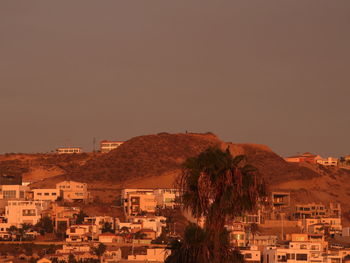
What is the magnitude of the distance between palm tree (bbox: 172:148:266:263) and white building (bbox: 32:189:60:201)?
293 feet

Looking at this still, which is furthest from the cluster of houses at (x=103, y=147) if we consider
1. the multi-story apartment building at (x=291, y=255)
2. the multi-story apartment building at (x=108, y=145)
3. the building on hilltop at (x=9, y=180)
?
the multi-story apartment building at (x=291, y=255)

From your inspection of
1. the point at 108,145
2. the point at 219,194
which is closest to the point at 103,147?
the point at 108,145

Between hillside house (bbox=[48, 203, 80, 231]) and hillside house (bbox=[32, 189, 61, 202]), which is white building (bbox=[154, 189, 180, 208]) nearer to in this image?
hillside house (bbox=[48, 203, 80, 231])

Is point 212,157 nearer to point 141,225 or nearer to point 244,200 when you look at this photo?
point 244,200

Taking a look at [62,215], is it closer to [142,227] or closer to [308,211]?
[142,227]

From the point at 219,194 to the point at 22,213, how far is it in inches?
3051

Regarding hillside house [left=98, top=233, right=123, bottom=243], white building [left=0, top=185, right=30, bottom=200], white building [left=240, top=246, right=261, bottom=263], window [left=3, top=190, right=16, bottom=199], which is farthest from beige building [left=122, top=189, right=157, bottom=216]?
white building [left=240, top=246, right=261, bottom=263]

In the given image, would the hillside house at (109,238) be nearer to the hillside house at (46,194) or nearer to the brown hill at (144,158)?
the hillside house at (46,194)

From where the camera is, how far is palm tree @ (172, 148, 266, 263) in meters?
20.1

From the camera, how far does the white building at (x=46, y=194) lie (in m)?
109

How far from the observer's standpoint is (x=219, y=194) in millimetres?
20203

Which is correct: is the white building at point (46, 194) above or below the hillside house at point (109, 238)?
above

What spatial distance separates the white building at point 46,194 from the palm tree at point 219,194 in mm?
89204

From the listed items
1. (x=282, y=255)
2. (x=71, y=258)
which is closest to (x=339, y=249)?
(x=282, y=255)
